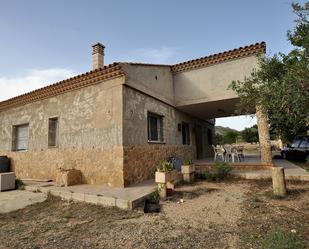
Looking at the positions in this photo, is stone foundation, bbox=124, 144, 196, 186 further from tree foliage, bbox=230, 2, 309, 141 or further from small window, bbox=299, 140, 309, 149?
small window, bbox=299, 140, 309, 149

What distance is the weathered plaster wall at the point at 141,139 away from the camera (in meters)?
7.27

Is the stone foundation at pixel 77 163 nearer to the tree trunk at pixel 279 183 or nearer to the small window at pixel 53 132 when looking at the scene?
the small window at pixel 53 132

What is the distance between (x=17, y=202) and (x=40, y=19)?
245 inches

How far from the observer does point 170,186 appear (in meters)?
6.39

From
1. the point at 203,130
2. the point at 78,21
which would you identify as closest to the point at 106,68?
the point at 78,21

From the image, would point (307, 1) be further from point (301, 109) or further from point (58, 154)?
point (58, 154)

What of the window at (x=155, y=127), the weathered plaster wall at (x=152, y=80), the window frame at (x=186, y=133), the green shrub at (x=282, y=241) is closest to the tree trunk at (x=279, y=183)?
the green shrub at (x=282, y=241)

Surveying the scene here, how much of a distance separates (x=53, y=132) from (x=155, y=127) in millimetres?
4352

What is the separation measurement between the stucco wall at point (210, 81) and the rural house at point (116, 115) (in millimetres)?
40

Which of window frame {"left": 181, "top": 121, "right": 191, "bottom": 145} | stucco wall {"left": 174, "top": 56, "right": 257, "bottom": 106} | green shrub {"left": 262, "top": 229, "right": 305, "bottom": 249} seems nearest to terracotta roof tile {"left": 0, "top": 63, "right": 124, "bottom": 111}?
stucco wall {"left": 174, "top": 56, "right": 257, "bottom": 106}

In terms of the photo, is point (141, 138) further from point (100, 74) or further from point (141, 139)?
point (100, 74)

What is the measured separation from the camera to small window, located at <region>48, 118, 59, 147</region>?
915 centimetres

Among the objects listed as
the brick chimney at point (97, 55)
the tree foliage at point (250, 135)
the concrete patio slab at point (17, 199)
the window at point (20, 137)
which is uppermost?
the brick chimney at point (97, 55)

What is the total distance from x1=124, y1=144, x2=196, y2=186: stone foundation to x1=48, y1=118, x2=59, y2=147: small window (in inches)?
152
